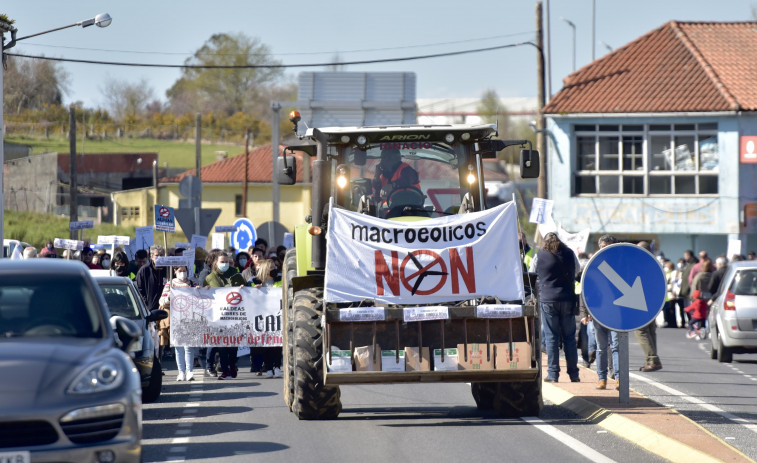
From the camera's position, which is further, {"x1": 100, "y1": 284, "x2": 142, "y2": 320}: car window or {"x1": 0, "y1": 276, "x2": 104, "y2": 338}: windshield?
{"x1": 100, "y1": 284, "x2": 142, "y2": 320}: car window

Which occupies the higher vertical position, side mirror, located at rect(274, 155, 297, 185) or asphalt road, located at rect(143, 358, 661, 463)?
side mirror, located at rect(274, 155, 297, 185)

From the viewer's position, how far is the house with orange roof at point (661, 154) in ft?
156

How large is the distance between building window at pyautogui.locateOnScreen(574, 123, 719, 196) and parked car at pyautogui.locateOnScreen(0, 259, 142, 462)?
135ft

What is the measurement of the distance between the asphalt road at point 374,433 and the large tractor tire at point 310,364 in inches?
5.3


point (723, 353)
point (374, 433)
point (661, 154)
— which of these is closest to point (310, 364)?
point (374, 433)

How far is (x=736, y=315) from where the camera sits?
21.0 m

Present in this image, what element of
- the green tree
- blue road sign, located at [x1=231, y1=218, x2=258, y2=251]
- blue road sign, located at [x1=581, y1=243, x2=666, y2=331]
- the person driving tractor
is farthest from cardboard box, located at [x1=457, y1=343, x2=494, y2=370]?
the green tree

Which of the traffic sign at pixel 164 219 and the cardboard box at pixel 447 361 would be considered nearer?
the cardboard box at pixel 447 361

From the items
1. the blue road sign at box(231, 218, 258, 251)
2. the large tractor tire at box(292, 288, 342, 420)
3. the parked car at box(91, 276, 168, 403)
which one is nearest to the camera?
the large tractor tire at box(292, 288, 342, 420)

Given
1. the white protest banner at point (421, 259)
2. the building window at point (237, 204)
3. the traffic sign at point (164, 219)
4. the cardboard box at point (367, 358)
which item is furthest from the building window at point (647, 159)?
the building window at point (237, 204)

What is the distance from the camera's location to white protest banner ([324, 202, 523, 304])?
39.9ft

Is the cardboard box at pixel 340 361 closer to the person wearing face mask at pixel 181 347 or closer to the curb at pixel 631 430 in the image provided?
the curb at pixel 631 430

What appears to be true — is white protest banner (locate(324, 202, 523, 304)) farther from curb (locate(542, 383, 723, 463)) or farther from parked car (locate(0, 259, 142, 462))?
parked car (locate(0, 259, 142, 462))

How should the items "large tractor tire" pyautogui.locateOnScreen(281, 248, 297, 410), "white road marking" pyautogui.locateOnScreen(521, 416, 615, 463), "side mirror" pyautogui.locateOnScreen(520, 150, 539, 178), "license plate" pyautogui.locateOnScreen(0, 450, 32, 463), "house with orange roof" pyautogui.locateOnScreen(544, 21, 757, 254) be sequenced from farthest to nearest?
"house with orange roof" pyautogui.locateOnScreen(544, 21, 757, 254)
"side mirror" pyautogui.locateOnScreen(520, 150, 539, 178)
"large tractor tire" pyautogui.locateOnScreen(281, 248, 297, 410)
"white road marking" pyautogui.locateOnScreen(521, 416, 615, 463)
"license plate" pyautogui.locateOnScreen(0, 450, 32, 463)
